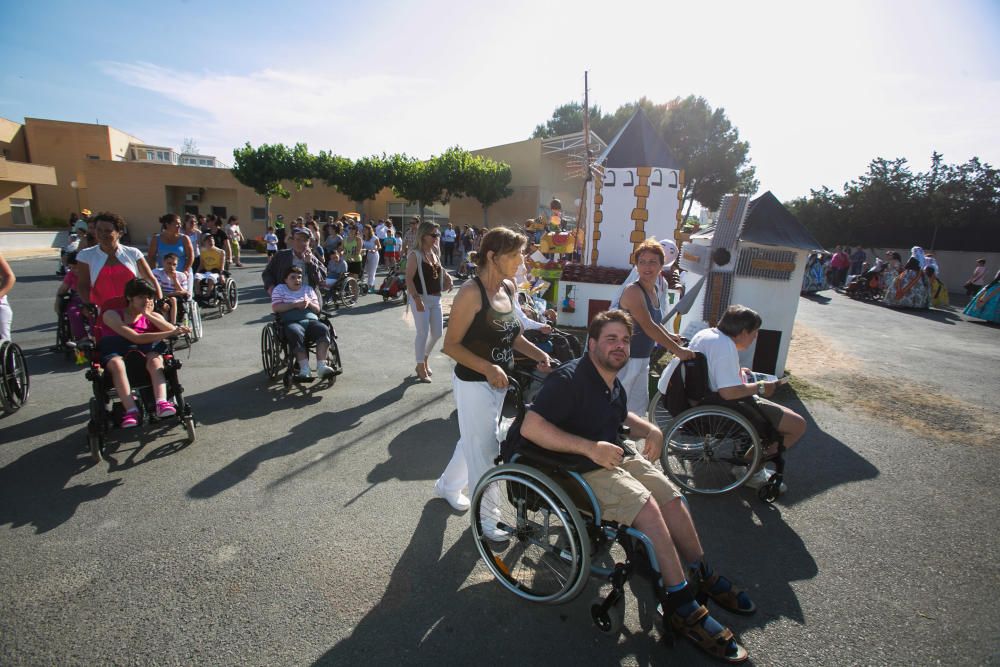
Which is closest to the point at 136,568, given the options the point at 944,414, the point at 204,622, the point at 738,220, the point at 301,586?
the point at 204,622

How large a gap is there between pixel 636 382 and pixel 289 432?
3248 millimetres

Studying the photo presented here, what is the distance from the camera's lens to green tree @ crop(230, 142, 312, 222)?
86.8 feet

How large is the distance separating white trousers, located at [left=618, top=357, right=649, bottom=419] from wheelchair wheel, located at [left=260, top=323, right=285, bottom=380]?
12.9ft

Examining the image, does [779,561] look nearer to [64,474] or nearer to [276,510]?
[276,510]

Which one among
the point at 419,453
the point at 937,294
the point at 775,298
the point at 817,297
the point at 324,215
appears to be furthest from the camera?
the point at 324,215

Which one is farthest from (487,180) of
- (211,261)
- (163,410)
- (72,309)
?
(163,410)

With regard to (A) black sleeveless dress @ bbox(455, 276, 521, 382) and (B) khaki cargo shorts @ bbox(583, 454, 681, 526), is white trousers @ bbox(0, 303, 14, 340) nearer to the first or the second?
(A) black sleeveless dress @ bbox(455, 276, 521, 382)

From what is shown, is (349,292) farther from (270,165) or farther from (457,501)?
(270,165)

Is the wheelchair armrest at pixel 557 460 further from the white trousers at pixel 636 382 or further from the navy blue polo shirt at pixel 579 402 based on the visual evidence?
the white trousers at pixel 636 382

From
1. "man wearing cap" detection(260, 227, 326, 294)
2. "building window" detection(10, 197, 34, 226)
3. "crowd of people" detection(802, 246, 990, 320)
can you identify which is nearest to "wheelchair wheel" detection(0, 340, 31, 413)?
"man wearing cap" detection(260, 227, 326, 294)

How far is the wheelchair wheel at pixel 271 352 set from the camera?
549 centimetres

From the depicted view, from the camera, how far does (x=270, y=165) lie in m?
26.6

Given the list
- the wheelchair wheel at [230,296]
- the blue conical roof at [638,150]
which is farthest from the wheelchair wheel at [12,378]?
the blue conical roof at [638,150]

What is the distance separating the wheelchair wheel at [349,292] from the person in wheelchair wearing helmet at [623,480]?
8.93m
